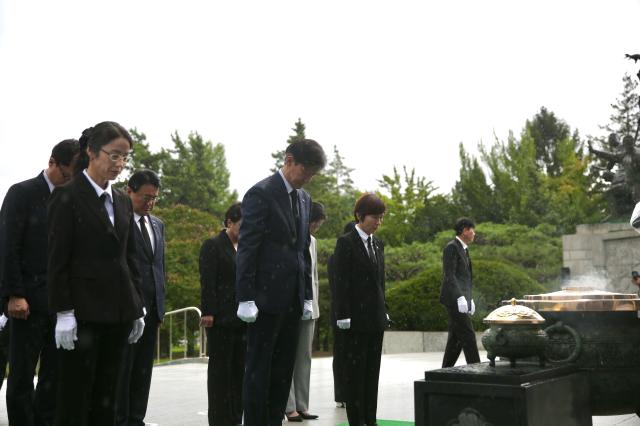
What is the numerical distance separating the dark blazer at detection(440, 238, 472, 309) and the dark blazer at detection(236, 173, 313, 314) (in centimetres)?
412

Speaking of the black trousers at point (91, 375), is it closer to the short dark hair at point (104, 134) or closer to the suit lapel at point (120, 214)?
the suit lapel at point (120, 214)

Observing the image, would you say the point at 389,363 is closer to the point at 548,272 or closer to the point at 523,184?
the point at 548,272

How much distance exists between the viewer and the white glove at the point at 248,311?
4008mm

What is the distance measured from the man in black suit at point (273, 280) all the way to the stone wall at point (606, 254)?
1332 cm

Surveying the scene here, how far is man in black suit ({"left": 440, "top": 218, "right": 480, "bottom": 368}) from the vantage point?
26.5 ft

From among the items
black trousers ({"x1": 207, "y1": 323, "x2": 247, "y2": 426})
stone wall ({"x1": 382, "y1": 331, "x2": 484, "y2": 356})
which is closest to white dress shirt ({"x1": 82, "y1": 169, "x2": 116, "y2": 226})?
black trousers ({"x1": 207, "y1": 323, "x2": 247, "y2": 426})

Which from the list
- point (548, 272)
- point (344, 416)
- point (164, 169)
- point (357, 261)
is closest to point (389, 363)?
point (344, 416)

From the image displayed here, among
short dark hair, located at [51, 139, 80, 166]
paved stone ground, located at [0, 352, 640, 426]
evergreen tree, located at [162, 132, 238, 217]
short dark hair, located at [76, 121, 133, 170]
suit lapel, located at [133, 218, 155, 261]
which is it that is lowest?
paved stone ground, located at [0, 352, 640, 426]

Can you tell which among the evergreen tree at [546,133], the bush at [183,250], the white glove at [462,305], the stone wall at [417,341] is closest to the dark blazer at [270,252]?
the white glove at [462,305]

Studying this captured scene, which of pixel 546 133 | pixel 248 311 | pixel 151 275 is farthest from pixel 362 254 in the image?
pixel 546 133

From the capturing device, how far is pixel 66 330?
3.12 meters

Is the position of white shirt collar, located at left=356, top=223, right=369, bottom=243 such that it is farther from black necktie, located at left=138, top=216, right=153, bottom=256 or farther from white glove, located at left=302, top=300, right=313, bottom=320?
black necktie, located at left=138, top=216, right=153, bottom=256

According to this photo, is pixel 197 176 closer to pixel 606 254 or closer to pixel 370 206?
pixel 606 254

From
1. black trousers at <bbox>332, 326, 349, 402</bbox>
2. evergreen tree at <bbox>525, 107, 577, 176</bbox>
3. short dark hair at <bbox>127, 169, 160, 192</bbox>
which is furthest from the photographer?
evergreen tree at <bbox>525, 107, 577, 176</bbox>
